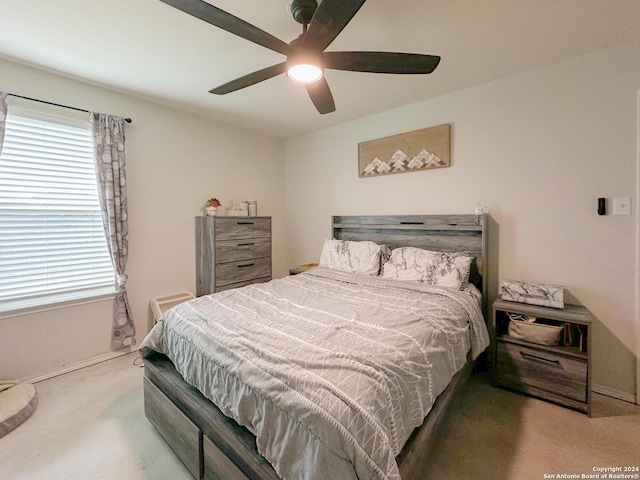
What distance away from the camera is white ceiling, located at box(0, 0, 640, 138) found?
160cm

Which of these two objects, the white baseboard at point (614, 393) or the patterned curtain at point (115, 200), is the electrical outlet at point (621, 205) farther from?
the patterned curtain at point (115, 200)

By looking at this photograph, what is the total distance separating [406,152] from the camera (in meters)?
2.97

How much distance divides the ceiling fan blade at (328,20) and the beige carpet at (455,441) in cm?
221

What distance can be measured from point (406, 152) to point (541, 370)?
2184 mm

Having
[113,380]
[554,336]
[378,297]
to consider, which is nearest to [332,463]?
[378,297]

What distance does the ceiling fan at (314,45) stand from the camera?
120cm

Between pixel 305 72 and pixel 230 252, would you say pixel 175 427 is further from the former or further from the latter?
pixel 305 72

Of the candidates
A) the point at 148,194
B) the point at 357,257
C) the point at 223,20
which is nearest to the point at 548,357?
the point at 357,257

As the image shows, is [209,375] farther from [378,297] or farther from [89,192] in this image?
[89,192]

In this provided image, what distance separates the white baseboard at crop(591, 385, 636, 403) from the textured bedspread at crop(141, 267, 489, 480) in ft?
3.17

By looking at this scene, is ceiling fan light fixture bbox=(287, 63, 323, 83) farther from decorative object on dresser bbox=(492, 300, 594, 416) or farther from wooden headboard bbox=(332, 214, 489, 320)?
decorative object on dresser bbox=(492, 300, 594, 416)

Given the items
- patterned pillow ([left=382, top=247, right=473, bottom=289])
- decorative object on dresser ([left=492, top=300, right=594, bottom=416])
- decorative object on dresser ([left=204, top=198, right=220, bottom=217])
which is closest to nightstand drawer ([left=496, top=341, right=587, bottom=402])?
decorative object on dresser ([left=492, top=300, right=594, bottom=416])

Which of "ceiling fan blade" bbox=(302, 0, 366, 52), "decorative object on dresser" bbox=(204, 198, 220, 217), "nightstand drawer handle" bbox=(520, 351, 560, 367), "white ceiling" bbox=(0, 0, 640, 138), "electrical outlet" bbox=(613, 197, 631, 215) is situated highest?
"white ceiling" bbox=(0, 0, 640, 138)

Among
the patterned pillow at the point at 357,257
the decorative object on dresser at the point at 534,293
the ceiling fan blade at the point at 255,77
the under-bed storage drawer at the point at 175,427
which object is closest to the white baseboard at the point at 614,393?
the decorative object on dresser at the point at 534,293
